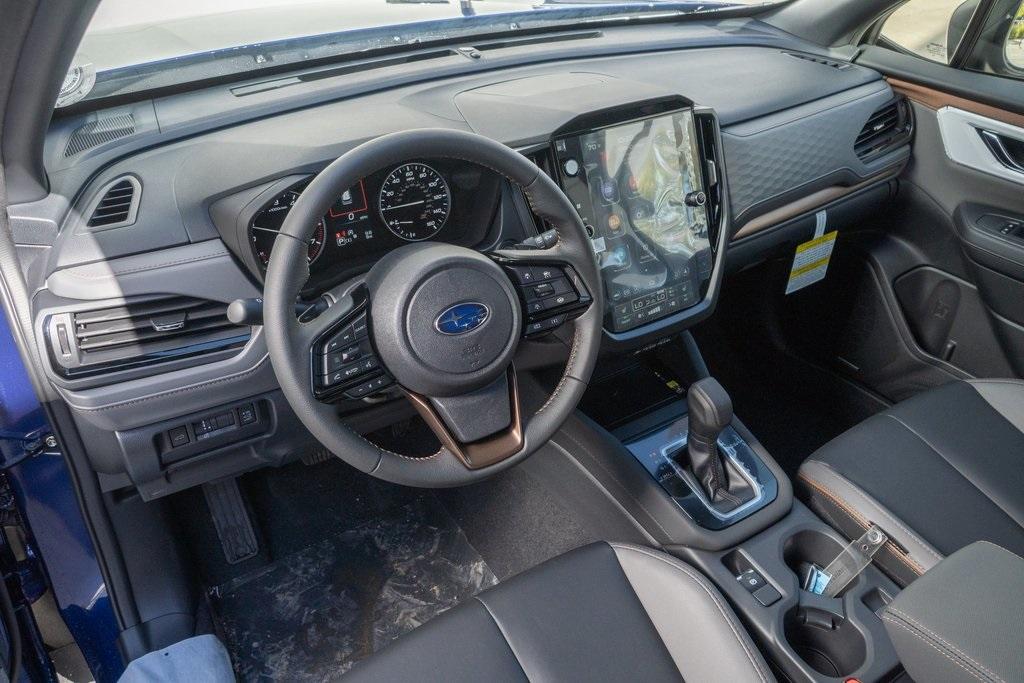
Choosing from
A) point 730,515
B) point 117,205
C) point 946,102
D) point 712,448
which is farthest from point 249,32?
point 946,102

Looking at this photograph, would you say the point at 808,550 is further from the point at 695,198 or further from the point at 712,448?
the point at 695,198

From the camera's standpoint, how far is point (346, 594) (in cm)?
206

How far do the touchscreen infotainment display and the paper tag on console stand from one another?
0.57 metres

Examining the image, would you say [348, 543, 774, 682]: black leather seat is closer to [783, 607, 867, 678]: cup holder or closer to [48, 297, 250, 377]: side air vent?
[783, 607, 867, 678]: cup holder

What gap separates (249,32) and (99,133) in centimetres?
43

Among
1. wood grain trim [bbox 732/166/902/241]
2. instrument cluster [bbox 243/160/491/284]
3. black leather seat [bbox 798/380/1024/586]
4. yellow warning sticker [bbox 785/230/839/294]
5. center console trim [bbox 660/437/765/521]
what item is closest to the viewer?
instrument cluster [bbox 243/160/491/284]

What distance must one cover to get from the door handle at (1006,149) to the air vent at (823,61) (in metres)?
0.41

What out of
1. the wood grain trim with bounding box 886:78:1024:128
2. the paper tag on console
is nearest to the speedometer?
the paper tag on console

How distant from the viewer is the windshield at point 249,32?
5.12 ft

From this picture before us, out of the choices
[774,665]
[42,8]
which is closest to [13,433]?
[42,8]

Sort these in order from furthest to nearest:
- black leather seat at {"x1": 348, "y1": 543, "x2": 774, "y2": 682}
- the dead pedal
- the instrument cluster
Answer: the dead pedal → the instrument cluster → black leather seat at {"x1": 348, "y1": 543, "x2": 774, "y2": 682}

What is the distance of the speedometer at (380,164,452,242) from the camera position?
139cm

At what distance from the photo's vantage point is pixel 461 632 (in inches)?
49.4

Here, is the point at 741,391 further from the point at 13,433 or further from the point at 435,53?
the point at 13,433
